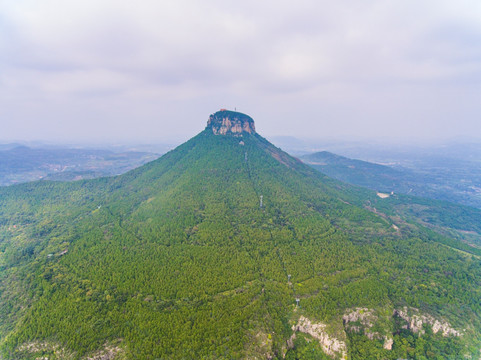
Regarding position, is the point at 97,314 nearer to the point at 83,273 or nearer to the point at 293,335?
the point at 83,273

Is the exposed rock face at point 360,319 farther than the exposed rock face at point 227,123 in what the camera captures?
No

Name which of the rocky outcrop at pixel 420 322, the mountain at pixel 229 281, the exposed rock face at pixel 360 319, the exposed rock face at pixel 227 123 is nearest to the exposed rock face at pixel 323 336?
the mountain at pixel 229 281

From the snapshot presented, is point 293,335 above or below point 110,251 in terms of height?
below

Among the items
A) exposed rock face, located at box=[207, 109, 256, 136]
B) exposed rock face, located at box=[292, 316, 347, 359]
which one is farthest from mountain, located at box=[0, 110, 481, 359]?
exposed rock face, located at box=[207, 109, 256, 136]

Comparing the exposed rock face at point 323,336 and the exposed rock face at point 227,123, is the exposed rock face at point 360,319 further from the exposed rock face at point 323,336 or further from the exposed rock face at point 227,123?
the exposed rock face at point 227,123

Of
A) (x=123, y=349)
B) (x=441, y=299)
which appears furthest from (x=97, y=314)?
(x=441, y=299)

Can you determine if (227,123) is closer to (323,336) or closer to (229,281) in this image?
(229,281)

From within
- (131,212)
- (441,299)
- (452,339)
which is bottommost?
(452,339)
